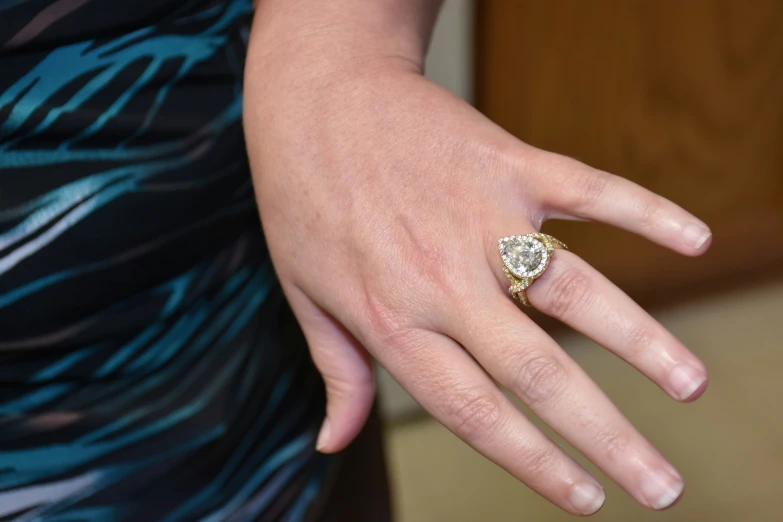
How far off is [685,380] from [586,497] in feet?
0.39

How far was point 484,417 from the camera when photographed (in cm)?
51

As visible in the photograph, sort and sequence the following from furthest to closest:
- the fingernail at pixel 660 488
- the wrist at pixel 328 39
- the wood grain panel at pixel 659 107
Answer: the wood grain panel at pixel 659 107, the wrist at pixel 328 39, the fingernail at pixel 660 488

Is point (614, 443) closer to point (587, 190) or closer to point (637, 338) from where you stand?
point (637, 338)

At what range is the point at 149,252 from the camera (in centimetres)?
57

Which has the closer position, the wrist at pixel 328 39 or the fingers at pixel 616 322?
the fingers at pixel 616 322

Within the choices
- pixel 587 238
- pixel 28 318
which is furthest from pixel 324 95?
pixel 587 238

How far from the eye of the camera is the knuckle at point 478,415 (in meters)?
0.51

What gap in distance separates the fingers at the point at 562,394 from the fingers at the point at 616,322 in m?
0.03

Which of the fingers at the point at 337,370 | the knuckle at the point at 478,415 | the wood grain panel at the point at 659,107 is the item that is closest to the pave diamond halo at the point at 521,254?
the knuckle at the point at 478,415

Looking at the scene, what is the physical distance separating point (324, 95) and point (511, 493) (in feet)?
4.13

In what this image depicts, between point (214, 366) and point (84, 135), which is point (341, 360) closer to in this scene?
point (214, 366)

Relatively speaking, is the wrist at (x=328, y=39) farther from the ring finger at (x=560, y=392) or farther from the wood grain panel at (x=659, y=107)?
the wood grain panel at (x=659, y=107)

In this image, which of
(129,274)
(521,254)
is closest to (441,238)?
(521,254)

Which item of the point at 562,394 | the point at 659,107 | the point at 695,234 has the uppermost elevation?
the point at 695,234
